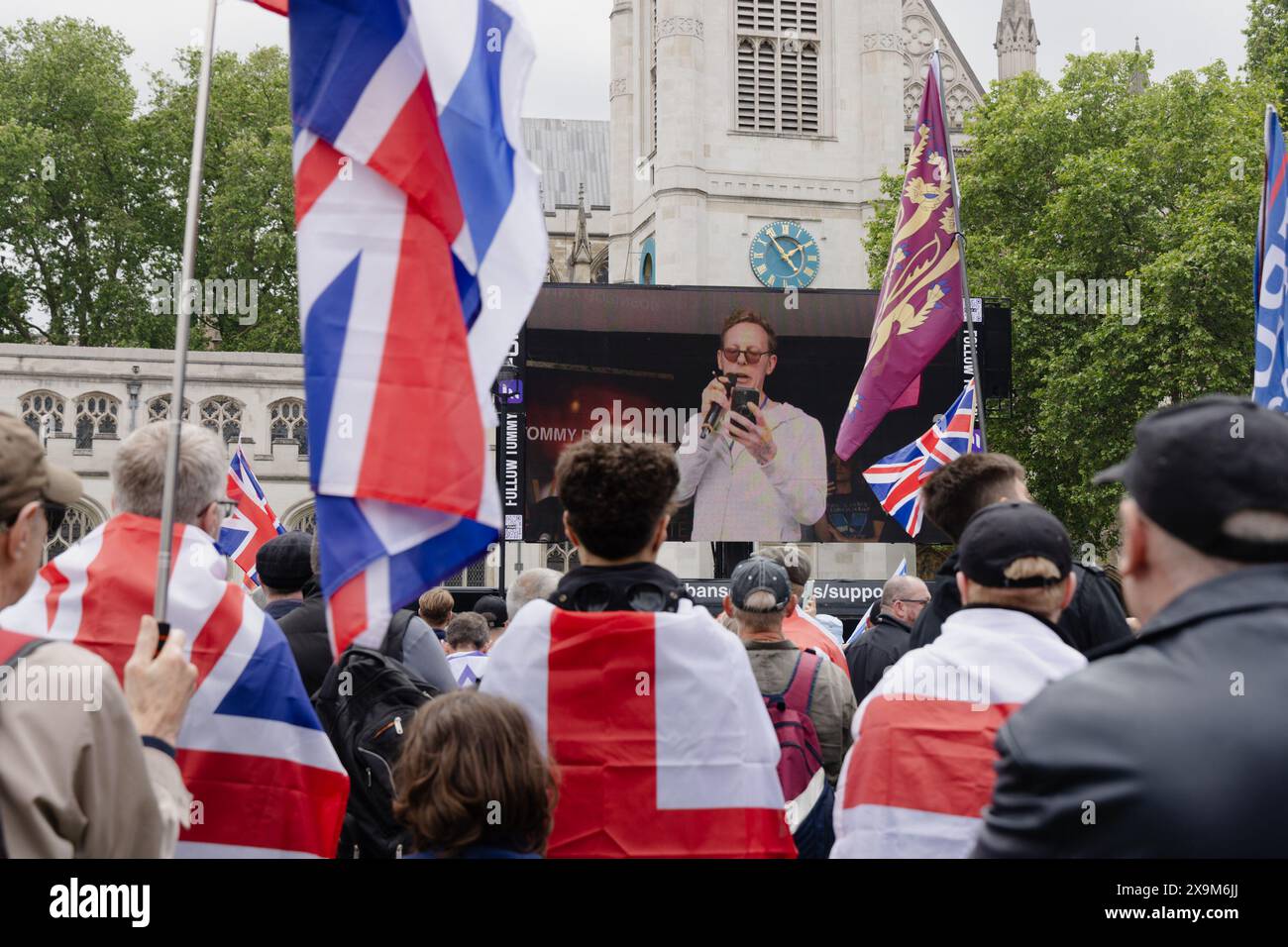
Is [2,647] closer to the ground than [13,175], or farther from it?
closer to the ground

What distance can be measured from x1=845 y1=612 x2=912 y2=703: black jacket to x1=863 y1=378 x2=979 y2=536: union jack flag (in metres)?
6.75

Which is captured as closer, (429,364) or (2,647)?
(2,647)

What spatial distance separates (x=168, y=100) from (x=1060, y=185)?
27.8 meters

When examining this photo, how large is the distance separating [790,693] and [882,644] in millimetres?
1486

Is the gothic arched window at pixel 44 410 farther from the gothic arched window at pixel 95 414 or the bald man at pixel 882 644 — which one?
the bald man at pixel 882 644

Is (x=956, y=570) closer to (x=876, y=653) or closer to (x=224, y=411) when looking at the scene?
(x=876, y=653)

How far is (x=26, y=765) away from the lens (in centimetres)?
217

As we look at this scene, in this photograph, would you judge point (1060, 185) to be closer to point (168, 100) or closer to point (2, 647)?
point (168, 100)

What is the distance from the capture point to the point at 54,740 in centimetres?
222

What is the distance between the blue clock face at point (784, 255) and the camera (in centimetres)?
3706

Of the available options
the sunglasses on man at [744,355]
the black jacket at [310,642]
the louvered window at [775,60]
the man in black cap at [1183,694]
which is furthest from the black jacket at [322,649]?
the louvered window at [775,60]

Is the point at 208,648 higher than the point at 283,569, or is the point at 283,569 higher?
the point at 283,569

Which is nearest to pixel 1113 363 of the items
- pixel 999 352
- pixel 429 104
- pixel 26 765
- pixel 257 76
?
pixel 999 352

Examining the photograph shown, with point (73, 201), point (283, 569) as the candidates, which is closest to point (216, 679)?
point (283, 569)
